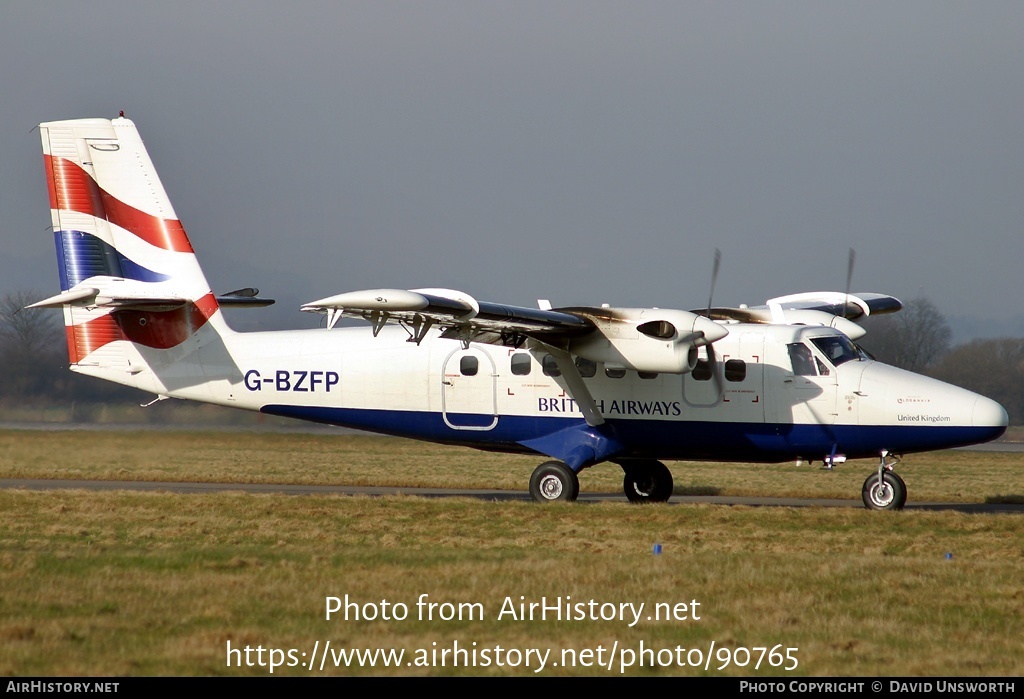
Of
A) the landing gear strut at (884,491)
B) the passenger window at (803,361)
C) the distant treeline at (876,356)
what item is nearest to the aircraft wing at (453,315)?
the passenger window at (803,361)

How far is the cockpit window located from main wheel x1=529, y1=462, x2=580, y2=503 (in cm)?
453

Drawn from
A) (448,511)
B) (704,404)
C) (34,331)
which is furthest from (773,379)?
(34,331)

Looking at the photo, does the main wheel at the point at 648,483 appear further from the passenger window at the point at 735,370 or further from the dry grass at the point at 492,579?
the dry grass at the point at 492,579

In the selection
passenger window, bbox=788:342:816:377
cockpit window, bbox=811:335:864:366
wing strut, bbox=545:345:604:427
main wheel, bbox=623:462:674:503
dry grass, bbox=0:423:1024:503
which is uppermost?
cockpit window, bbox=811:335:864:366

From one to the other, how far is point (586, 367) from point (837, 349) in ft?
13.4

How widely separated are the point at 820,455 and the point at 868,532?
3.44 meters

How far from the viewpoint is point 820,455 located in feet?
62.6

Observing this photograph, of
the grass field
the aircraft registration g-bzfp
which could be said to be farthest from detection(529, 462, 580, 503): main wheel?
the grass field

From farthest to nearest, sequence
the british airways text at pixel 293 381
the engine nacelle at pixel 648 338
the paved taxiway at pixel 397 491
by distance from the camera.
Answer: the paved taxiway at pixel 397 491
the british airways text at pixel 293 381
the engine nacelle at pixel 648 338

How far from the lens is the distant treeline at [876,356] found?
119 feet

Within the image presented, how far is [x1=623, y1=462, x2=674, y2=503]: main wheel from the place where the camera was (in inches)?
827

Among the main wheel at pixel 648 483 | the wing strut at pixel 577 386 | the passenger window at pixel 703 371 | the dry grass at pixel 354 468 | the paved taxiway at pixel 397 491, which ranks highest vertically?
the passenger window at pixel 703 371

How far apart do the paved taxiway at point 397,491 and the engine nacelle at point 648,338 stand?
3692 millimetres

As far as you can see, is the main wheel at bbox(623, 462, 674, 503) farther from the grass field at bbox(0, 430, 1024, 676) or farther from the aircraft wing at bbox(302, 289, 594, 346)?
the aircraft wing at bbox(302, 289, 594, 346)
